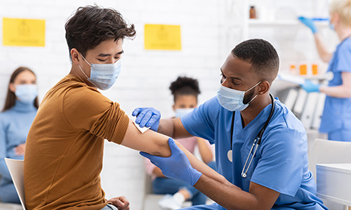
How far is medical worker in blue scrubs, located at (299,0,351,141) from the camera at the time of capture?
261cm

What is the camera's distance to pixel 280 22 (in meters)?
3.08

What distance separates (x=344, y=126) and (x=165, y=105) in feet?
4.61

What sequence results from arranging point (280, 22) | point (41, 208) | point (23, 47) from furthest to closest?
point (280, 22) < point (23, 47) < point (41, 208)

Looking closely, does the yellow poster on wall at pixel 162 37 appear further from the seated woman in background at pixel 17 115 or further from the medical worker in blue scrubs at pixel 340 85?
the medical worker in blue scrubs at pixel 340 85

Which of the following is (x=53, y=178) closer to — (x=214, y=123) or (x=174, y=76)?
(x=214, y=123)

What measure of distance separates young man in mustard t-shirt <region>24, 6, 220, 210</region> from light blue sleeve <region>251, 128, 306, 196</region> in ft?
1.22

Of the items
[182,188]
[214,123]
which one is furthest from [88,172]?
[182,188]

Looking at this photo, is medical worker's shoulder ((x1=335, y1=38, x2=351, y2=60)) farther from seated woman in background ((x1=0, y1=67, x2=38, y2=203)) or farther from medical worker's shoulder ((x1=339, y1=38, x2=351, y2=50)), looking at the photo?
seated woman in background ((x1=0, y1=67, x2=38, y2=203))

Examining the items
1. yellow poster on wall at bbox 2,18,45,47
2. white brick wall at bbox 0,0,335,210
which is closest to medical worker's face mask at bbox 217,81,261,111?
white brick wall at bbox 0,0,335,210

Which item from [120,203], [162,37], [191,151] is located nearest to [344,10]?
[162,37]

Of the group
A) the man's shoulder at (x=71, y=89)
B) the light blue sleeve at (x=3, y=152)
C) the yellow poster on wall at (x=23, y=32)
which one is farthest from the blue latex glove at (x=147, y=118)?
the yellow poster on wall at (x=23, y=32)

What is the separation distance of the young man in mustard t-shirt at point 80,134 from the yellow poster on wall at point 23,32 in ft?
5.34

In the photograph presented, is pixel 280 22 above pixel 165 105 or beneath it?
above

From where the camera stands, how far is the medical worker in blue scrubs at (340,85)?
8.57 feet
